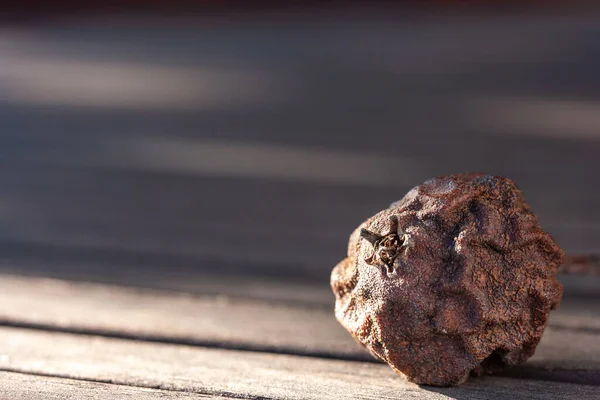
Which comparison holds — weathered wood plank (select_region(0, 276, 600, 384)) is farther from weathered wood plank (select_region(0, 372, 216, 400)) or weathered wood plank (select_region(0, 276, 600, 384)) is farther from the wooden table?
weathered wood plank (select_region(0, 372, 216, 400))

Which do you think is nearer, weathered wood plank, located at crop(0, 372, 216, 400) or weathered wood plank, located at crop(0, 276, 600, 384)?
weathered wood plank, located at crop(0, 372, 216, 400)

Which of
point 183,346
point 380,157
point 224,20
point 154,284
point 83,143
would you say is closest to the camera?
point 183,346

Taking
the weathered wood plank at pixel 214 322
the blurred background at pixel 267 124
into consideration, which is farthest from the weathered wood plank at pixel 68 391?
the blurred background at pixel 267 124

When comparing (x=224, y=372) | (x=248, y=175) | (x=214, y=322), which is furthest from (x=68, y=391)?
(x=248, y=175)

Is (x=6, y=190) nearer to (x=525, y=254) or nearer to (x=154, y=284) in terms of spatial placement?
(x=154, y=284)

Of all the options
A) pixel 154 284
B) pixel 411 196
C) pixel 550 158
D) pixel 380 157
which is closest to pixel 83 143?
pixel 380 157

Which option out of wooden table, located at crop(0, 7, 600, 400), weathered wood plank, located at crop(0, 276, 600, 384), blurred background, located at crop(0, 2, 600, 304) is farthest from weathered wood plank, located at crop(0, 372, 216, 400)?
blurred background, located at crop(0, 2, 600, 304)
